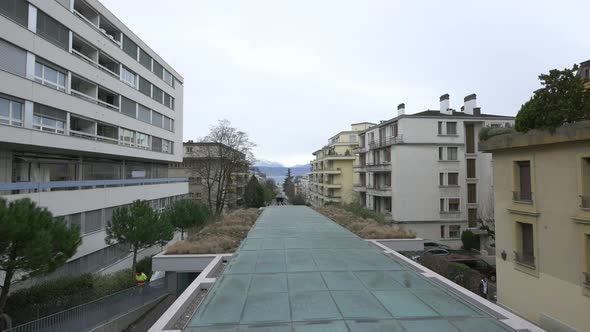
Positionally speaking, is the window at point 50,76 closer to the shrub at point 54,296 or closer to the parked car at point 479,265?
the shrub at point 54,296

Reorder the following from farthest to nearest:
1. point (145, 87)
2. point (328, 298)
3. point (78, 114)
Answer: point (145, 87)
point (78, 114)
point (328, 298)

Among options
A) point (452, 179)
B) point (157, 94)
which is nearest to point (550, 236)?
point (452, 179)

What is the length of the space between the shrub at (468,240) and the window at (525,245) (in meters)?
18.3

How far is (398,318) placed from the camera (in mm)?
5273

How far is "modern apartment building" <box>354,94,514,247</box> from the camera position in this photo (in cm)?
3300

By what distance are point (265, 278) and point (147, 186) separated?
25.6 m

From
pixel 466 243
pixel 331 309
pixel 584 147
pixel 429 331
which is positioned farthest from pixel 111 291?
pixel 466 243

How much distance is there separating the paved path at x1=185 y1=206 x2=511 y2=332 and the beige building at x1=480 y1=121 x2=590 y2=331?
23.5 ft

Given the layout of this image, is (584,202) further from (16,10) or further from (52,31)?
(52,31)

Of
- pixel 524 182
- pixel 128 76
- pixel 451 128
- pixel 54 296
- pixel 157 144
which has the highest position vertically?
pixel 128 76

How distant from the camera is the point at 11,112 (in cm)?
1608

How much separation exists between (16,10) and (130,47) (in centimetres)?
1217

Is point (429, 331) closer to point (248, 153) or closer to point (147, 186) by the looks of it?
point (147, 186)

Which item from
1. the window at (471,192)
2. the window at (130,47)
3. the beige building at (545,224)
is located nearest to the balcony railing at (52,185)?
the window at (130,47)
